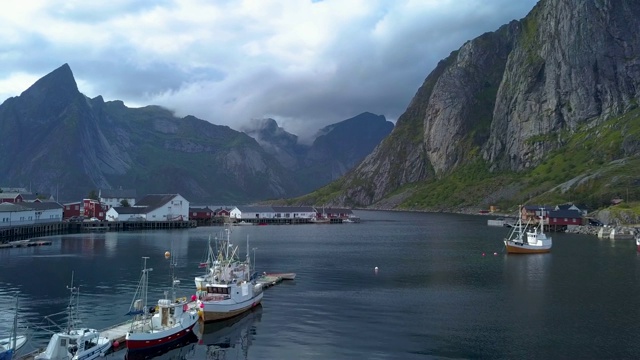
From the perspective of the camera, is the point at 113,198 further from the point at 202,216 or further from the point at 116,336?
the point at 116,336

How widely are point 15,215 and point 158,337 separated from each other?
101182 millimetres

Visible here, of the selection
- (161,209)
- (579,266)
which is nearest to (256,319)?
(579,266)

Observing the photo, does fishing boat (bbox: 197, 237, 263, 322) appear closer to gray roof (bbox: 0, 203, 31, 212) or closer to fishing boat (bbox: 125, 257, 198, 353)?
fishing boat (bbox: 125, 257, 198, 353)

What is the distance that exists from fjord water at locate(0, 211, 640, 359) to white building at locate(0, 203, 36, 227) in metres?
25.3

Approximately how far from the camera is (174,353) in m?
39.2

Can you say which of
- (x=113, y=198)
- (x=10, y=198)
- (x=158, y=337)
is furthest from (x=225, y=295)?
(x=113, y=198)

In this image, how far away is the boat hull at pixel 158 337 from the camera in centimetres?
3769

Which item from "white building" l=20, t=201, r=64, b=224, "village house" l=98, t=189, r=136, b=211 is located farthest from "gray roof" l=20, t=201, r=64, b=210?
"village house" l=98, t=189, r=136, b=211

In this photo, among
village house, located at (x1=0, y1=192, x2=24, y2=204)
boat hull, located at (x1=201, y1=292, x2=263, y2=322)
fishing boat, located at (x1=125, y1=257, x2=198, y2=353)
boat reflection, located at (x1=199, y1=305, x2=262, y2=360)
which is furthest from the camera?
village house, located at (x1=0, y1=192, x2=24, y2=204)

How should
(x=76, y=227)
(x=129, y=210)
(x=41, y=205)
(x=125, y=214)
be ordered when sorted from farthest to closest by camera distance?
(x=129, y=210)
(x=125, y=214)
(x=76, y=227)
(x=41, y=205)

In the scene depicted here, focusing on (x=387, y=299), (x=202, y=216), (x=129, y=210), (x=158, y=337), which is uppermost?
(x=129, y=210)

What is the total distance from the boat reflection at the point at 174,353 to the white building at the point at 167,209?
12418cm

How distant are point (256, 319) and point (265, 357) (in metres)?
11.0

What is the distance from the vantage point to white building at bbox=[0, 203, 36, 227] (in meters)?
119
